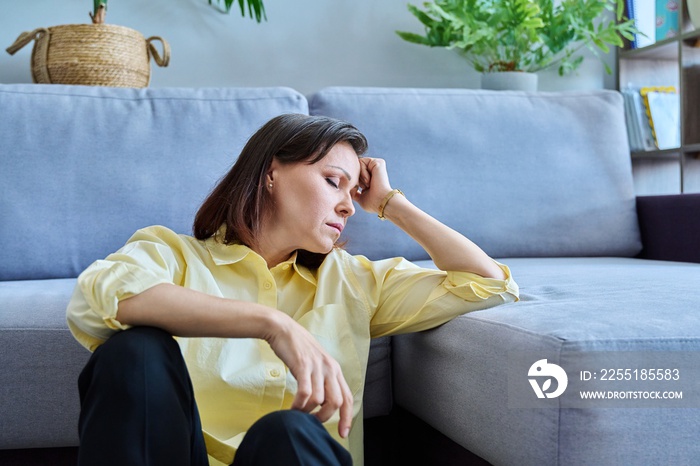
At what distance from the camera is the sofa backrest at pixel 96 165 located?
1680 mm

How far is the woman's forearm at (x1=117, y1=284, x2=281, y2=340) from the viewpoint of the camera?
0.88 m


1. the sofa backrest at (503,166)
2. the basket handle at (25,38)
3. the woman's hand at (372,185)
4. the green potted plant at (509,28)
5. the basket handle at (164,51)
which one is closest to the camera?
the woman's hand at (372,185)

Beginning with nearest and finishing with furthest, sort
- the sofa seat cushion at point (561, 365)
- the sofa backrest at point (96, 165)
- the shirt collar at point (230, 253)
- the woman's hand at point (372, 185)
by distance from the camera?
the sofa seat cushion at point (561, 365) → the shirt collar at point (230, 253) → the woman's hand at point (372, 185) → the sofa backrest at point (96, 165)

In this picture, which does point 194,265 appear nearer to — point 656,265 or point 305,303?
point 305,303

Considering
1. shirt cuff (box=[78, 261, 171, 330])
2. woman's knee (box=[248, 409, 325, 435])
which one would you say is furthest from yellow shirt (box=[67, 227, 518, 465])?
woman's knee (box=[248, 409, 325, 435])

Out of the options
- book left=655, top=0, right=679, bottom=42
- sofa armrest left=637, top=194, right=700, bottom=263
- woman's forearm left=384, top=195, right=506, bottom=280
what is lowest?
sofa armrest left=637, top=194, right=700, bottom=263

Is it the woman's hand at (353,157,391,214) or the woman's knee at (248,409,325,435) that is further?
the woman's hand at (353,157,391,214)

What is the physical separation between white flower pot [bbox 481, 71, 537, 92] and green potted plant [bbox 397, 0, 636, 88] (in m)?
0.02

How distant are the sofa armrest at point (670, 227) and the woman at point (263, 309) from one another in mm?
981

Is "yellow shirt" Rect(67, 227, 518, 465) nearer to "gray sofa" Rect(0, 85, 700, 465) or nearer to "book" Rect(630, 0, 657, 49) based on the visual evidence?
"gray sofa" Rect(0, 85, 700, 465)

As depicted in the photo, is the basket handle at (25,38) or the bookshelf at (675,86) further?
the bookshelf at (675,86)

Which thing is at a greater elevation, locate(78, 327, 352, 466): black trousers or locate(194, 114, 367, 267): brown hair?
locate(194, 114, 367, 267): brown hair

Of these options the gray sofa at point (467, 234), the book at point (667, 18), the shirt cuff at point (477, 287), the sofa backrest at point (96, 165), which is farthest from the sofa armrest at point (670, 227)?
the sofa backrest at point (96, 165)

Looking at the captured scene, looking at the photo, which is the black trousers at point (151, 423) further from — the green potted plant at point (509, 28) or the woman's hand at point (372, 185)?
the green potted plant at point (509, 28)
